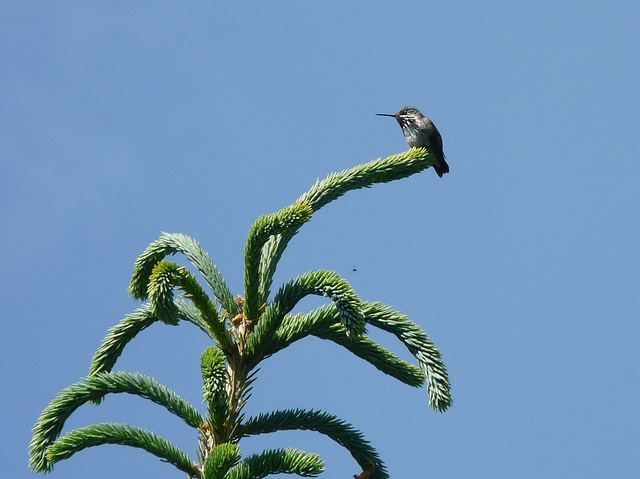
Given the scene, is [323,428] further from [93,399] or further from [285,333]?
[93,399]

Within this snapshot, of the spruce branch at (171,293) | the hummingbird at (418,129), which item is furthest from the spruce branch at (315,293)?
the hummingbird at (418,129)

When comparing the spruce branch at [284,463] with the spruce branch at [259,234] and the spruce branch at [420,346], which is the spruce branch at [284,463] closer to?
the spruce branch at [420,346]

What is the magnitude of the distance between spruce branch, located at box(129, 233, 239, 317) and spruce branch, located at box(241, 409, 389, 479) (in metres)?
0.70

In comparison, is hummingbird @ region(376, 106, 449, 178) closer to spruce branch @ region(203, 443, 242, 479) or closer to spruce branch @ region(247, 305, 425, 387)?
spruce branch @ region(247, 305, 425, 387)

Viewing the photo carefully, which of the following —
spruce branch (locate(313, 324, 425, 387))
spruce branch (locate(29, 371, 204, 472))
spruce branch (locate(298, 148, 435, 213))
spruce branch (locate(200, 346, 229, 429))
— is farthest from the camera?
spruce branch (locate(298, 148, 435, 213))

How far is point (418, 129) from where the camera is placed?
8.13 m

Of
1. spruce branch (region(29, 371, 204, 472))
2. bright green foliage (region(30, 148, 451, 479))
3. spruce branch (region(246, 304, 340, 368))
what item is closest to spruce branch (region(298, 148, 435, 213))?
bright green foliage (region(30, 148, 451, 479))

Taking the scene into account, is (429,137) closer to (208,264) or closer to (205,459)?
(208,264)

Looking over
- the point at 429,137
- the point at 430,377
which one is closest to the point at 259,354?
the point at 430,377

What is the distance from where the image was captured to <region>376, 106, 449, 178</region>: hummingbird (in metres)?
8.02

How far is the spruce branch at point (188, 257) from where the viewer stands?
430cm

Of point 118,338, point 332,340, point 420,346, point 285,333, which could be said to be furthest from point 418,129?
point 118,338

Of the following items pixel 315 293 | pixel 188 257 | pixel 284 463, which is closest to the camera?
pixel 284 463

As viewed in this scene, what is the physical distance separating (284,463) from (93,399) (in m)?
1.20
